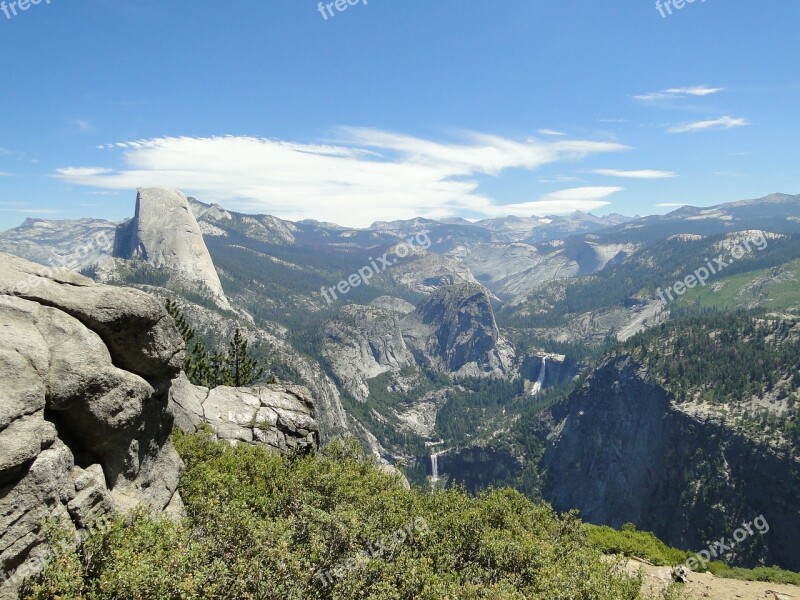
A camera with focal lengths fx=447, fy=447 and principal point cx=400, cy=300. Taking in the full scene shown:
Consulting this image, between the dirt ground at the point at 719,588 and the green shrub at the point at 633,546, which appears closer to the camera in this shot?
the dirt ground at the point at 719,588

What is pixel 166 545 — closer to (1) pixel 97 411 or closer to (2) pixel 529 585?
(1) pixel 97 411

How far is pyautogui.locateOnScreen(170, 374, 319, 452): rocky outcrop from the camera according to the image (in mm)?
35562

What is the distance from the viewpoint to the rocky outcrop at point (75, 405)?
A: 43.8 feet

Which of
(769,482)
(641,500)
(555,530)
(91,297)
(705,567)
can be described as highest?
(91,297)

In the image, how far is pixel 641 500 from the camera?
521ft

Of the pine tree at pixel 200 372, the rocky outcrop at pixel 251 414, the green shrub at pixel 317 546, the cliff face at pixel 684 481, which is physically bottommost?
the cliff face at pixel 684 481

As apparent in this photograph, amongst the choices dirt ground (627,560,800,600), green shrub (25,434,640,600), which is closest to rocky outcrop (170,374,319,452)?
green shrub (25,434,640,600)

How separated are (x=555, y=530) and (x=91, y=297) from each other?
28.3m

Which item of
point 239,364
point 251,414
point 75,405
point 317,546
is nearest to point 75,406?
point 75,405

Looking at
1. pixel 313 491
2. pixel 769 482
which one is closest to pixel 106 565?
pixel 313 491

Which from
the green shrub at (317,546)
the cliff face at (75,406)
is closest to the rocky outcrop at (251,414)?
the green shrub at (317,546)

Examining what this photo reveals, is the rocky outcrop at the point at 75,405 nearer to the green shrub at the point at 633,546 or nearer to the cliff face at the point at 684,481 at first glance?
the green shrub at the point at 633,546

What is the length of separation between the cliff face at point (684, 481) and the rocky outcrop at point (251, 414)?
133 metres

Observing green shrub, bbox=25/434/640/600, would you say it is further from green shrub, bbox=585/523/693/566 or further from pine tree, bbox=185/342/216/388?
pine tree, bbox=185/342/216/388
